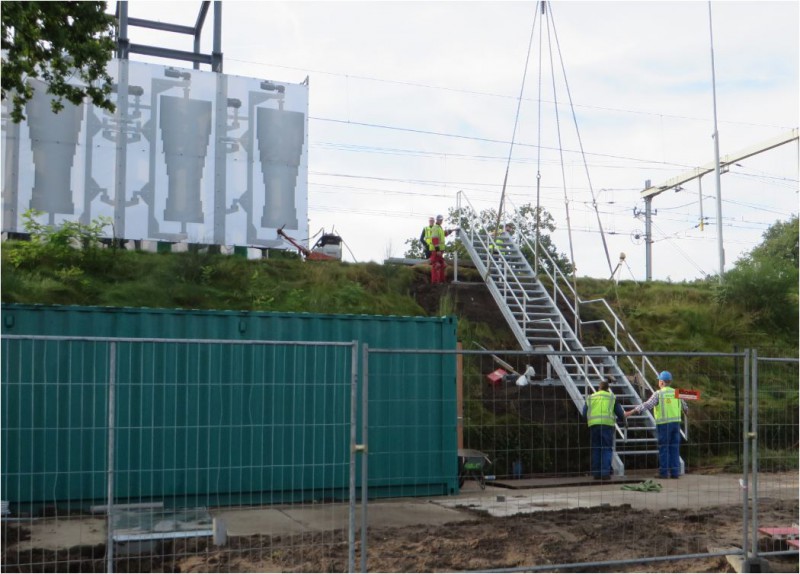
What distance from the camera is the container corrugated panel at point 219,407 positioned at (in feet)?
33.5

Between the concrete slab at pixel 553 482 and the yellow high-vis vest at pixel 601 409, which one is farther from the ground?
the yellow high-vis vest at pixel 601 409

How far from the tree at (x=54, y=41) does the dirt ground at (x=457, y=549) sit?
23.2 ft

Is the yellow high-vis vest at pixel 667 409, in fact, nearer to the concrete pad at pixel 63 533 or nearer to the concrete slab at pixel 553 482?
the concrete slab at pixel 553 482

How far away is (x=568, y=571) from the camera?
7664mm

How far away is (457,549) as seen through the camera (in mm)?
8164

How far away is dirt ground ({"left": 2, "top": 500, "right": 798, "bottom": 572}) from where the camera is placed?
7.56m

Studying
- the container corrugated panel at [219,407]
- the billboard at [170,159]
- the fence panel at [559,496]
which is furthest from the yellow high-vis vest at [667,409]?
the billboard at [170,159]

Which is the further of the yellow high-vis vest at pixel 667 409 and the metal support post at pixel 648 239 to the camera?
the metal support post at pixel 648 239

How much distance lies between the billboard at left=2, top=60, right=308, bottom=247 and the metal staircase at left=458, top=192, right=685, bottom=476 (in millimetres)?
4949

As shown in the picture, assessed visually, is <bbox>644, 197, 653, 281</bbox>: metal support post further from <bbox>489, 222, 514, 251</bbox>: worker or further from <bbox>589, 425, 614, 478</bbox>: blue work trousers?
<bbox>589, 425, 614, 478</bbox>: blue work trousers

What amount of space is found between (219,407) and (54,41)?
6.21 m

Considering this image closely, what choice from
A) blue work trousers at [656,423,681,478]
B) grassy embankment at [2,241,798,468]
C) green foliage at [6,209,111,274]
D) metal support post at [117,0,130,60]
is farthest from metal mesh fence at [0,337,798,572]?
metal support post at [117,0,130,60]

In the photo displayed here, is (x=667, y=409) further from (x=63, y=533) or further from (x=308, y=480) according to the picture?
(x=63, y=533)

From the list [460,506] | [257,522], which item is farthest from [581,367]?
[257,522]
